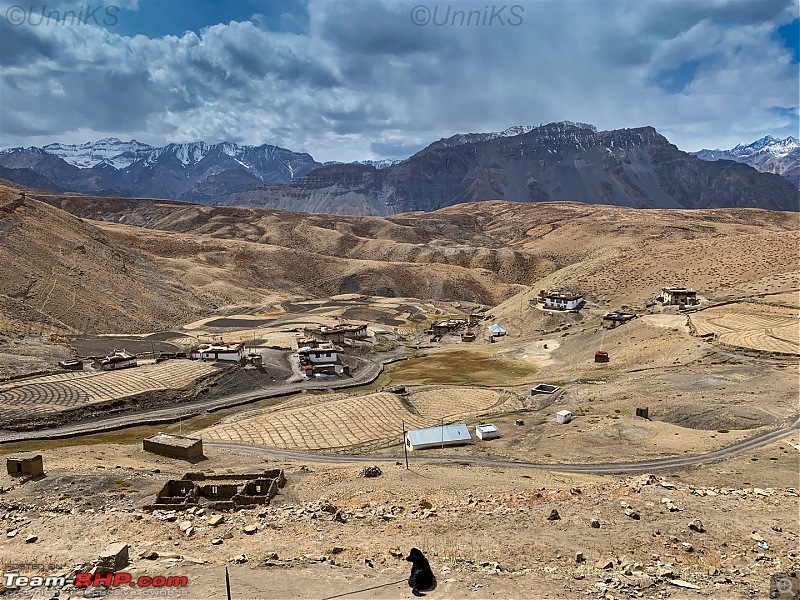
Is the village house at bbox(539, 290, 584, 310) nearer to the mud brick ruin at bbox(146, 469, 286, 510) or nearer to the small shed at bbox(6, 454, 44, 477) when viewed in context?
the mud brick ruin at bbox(146, 469, 286, 510)

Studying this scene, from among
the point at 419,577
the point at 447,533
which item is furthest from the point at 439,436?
the point at 419,577

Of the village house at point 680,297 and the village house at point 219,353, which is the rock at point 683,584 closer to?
the village house at point 219,353

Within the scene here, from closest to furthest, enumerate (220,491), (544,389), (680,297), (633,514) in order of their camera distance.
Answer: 1. (633,514)
2. (220,491)
3. (544,389)
4. (680,297)

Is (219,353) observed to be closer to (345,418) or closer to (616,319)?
(345,418)

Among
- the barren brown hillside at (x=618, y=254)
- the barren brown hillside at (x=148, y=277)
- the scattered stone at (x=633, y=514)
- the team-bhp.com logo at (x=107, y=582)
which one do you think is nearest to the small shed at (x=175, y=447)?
the team-bhp.com logo at (x=107, y=582)

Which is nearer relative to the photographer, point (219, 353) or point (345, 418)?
point (345, 418)

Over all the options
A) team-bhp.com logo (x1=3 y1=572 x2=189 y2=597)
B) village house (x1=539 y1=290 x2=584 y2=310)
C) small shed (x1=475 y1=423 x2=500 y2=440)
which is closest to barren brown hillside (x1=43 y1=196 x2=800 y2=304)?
village house (x1=539 y1=290 x2=584 y2=310)
